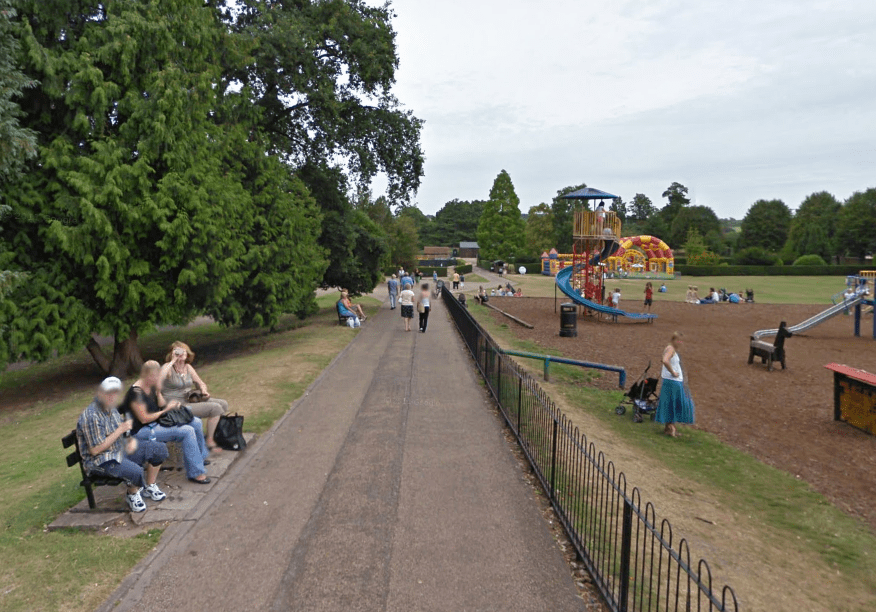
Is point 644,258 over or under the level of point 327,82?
under

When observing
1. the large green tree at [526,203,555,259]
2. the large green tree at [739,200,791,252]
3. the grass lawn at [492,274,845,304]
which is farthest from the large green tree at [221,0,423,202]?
the large green tree at [739,200,791,252]

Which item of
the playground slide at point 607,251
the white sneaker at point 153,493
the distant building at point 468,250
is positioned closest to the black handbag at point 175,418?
the white sneaker at point 153,493

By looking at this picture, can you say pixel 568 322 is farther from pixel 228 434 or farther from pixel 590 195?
pixel 228 434

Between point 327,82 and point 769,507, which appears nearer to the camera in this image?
point 769,507

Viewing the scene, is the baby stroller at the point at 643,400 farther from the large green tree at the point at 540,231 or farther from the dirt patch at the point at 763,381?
the large green tree at the point at 540,231

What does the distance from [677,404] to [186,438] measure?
729 centimetres

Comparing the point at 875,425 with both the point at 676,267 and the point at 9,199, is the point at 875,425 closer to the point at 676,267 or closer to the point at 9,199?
the point at 9,199

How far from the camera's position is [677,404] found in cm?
920

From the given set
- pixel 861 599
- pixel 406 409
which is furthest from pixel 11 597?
pixel 861 599

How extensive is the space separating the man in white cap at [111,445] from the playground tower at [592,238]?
989 inches

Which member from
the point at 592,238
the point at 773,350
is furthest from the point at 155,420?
the point at 592,238

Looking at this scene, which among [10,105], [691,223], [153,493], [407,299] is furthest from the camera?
[691,223]

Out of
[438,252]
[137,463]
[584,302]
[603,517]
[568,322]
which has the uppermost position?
[438,252]

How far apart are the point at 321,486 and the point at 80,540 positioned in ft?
7.68
